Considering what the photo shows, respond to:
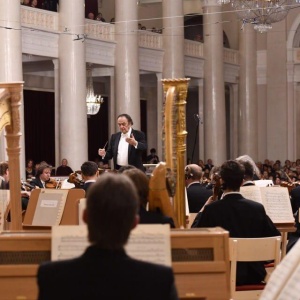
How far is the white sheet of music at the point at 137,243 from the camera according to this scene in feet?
13.9

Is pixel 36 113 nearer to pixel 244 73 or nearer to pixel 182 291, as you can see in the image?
pixel 244 73

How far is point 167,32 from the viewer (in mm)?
28953

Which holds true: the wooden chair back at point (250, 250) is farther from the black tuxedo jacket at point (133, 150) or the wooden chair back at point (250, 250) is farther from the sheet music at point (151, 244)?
the black tuxedo jacket at point (133, 150)

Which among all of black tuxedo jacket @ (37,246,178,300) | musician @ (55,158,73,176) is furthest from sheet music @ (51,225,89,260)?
musician @ (55,158,73,176)

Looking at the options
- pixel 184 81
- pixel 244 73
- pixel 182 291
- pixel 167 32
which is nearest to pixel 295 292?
pixel 182 291

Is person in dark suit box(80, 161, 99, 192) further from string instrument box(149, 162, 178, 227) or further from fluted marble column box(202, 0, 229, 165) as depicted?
fluted marble column box(202, 0, 229, 165)

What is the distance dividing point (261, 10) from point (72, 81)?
18.0 feet

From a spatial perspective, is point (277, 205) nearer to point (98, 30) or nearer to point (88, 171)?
point (88, 171)

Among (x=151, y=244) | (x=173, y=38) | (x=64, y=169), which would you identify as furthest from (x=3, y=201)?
(x=173, y=38)

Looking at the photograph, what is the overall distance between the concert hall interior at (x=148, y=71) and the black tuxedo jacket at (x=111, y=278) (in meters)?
12.1

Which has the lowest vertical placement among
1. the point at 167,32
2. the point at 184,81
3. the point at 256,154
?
the point at 256,154

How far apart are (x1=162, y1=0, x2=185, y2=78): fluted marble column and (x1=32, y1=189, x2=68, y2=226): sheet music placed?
19331 mm

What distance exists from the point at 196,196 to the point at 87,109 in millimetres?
16543

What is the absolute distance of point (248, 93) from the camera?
33781 millimetres
